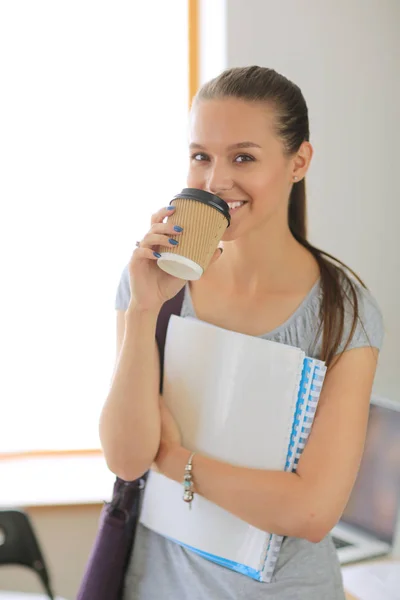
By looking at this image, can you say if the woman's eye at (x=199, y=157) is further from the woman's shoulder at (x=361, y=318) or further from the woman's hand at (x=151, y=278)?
the woman's shoulder at (x=361, y=318)

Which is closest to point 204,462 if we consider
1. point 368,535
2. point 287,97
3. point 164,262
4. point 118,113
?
point 164,262

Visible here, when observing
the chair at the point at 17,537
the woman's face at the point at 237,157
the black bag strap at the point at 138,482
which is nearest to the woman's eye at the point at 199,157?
the woman's face at the point at 237,157

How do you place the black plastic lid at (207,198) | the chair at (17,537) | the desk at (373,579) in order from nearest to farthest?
1. the chair at (17,537)
2. the black plastic lid at (207,198)
3. the desk at (373,579)

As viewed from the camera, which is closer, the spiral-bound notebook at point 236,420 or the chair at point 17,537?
the chair at point 17,537

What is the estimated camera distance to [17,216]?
7.13ft

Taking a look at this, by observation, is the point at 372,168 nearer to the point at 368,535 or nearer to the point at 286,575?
the point at 368,535

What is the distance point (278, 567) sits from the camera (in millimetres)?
1068

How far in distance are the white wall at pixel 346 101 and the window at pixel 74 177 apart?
0.75 ft

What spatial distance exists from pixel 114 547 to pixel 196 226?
1.71ft

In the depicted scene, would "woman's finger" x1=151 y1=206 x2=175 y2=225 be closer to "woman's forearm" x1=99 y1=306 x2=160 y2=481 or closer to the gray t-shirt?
"woman's forearm" x1=99 y1=306 x2=160 y2=481

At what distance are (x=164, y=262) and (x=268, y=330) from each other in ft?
0.74

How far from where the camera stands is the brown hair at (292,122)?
1.09m

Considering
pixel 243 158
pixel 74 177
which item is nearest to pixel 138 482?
pixel 243 158

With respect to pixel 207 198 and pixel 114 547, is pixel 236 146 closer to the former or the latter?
pixel 207 198
